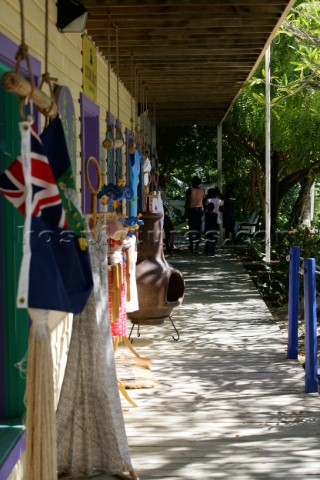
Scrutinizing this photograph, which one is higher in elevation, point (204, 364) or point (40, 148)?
point (40, 148)

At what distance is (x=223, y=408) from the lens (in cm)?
561

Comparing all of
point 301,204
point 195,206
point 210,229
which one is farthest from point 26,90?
point 301,204

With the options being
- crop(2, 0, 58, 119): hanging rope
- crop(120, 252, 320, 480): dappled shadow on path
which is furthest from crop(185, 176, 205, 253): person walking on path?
crop(2, 0, 58, 119): hanging rope

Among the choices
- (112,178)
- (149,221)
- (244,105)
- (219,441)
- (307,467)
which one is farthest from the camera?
(244,105)

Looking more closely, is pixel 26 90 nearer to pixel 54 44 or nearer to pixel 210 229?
pixel 54 44

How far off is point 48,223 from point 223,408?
3280 millimetres

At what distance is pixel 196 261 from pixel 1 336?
1221 cm

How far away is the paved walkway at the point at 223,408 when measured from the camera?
447 centimetres

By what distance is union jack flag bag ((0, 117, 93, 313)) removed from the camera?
247cm

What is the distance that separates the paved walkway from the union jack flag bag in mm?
1854

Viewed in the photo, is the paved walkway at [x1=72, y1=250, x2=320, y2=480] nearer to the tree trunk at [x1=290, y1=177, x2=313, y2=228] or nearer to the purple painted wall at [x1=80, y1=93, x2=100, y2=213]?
the purple painted wall at [x1=80, y1=93, x2=100, y2=213]

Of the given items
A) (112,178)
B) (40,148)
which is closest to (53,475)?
(40,148)

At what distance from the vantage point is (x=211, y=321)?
935 centimetres

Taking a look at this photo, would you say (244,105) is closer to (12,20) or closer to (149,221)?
(149,221)
